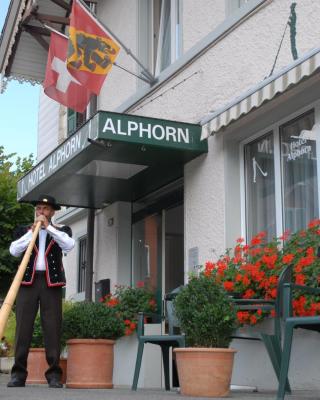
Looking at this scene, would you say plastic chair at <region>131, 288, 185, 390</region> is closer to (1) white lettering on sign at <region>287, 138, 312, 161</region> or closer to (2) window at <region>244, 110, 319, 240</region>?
(2) window at <region>244, 110, 319, 240</region>

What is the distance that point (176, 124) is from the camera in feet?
26.4

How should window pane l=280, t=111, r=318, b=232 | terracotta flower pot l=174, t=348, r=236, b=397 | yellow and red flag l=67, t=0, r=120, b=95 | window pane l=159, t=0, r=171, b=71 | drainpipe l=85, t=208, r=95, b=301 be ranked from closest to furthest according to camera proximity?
terracotta flower pot l=174, t=348, r=236, b=397
window pane l=280, t=111, r=318, b=232
yellow and red flag l=67, t=0, r=120, b=95
window pane l=159, t=0, r=171, b=71
drainpipe l=85, t=208, r=95, b=301

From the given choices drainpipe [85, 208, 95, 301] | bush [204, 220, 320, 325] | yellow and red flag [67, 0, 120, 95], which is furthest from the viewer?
drainpipe [85, 208, 95, 301]

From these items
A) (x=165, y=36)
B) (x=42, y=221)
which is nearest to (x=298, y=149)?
(x=42, y=221)

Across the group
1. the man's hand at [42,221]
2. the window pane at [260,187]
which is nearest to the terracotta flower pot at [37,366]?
the man's hand at [42,221]

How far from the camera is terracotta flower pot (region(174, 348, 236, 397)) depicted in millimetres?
5148

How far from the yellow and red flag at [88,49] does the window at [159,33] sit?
1.09 metres

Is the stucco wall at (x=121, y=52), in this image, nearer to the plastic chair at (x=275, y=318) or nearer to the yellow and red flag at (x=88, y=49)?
the yellow and red flag at (x=88, y=49)

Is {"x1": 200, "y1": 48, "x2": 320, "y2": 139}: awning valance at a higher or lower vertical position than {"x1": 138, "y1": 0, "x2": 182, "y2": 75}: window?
lower

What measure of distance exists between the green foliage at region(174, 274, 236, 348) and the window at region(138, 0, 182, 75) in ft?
16.3

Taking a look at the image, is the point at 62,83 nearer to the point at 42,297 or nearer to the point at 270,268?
the point at 42,297

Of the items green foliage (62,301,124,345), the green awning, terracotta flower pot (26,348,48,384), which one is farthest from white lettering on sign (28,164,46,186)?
terracotta flower pot (26,348,48,384)

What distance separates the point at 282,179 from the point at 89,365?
8.69ft

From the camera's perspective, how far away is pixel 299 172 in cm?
711
